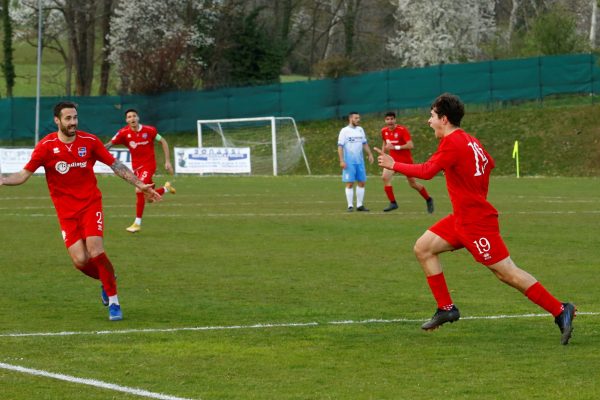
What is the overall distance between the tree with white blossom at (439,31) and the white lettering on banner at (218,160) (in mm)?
23665

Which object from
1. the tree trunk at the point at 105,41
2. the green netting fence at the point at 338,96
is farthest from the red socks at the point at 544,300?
the tree trunk at the point at 105,41

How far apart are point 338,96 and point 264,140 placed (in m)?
5.33

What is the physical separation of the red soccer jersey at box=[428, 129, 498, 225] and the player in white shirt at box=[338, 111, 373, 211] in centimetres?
1600

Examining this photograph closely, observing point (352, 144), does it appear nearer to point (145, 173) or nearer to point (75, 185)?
point (145, 173)

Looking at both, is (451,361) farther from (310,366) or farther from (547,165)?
(547,165)

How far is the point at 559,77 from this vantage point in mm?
50531

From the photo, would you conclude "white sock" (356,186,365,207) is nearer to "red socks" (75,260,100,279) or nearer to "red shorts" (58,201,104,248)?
"red socks" (75,260,100,279)

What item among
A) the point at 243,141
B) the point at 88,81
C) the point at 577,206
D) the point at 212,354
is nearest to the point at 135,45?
the point at 88,81

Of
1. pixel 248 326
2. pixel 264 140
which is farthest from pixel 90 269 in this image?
pixel 264 140

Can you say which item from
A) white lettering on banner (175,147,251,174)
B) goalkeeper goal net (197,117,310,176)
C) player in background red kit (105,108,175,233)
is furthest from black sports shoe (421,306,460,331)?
goalkeeper goal net (197,117,310,176)

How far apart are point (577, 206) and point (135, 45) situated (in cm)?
4379

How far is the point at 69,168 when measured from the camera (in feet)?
37.3

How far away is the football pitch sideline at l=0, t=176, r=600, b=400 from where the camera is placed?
8141 mm

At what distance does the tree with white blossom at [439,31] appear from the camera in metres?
68.2
